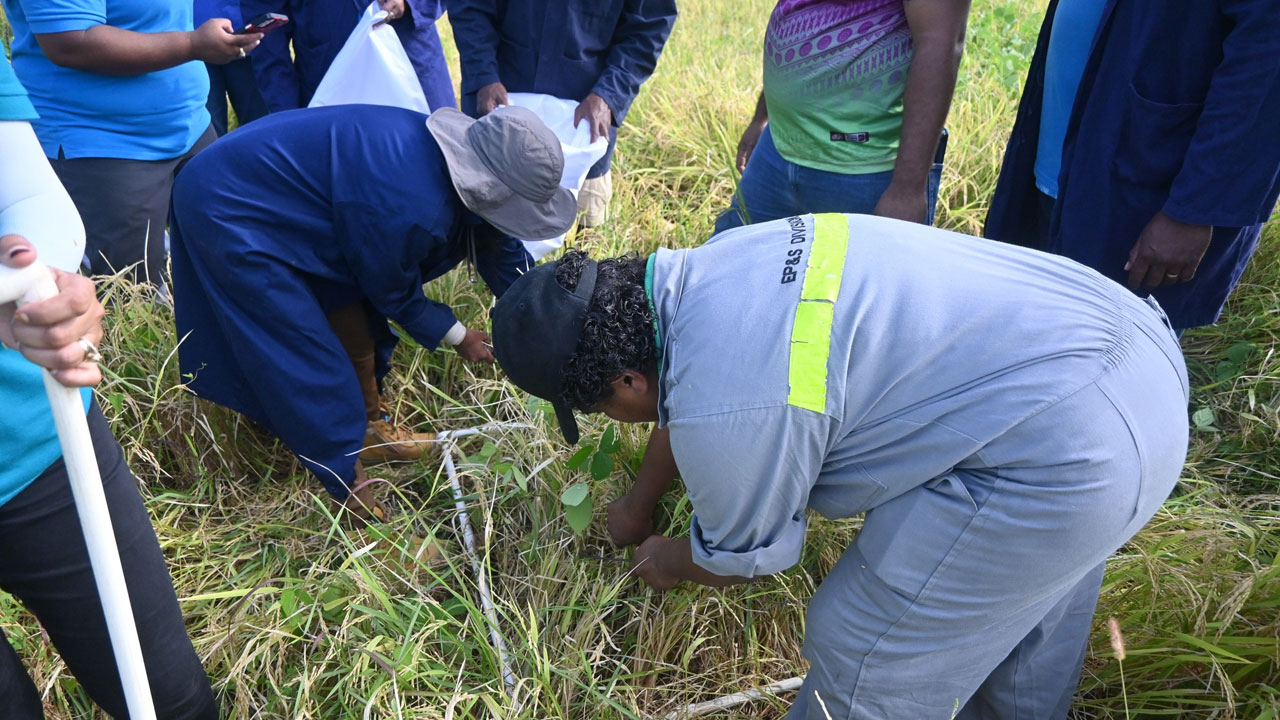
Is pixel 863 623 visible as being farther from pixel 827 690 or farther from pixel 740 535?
pixel 740 535

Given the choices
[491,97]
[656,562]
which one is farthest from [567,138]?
[656,562]

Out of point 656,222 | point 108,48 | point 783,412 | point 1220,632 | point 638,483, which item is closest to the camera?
point 783,412

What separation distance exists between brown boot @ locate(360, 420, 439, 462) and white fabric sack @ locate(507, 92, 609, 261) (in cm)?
70

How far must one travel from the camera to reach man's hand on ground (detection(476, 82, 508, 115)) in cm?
298

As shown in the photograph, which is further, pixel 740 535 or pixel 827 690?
pixel 827 690

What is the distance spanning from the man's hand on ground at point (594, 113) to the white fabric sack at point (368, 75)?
56 cm

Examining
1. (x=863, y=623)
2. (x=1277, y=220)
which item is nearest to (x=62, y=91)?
(x=863, y=623)

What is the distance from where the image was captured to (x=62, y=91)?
2.71 m

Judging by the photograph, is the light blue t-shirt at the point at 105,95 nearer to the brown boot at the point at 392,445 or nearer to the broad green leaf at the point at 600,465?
the brown boot at the point at 392,445

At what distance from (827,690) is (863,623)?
0.58 ft

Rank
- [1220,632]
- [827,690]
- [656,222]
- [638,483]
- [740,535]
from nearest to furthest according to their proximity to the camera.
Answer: [740,535]
[827,690]
[1220,632]
[638,483]
[656,222]

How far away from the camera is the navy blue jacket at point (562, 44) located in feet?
9.73

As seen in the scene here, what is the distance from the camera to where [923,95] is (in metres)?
2.14

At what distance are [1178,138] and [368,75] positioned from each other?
234 centimetres
